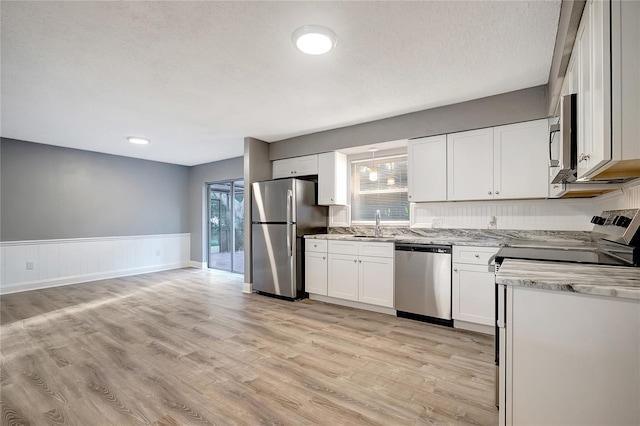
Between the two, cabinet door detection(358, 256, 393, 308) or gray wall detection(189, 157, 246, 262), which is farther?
gray wall detection(189, 157, 246, 262)

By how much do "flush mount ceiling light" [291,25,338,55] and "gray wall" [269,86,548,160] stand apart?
1800 millimetres

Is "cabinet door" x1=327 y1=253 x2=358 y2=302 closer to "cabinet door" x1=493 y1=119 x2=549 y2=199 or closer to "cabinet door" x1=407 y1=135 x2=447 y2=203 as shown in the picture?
"cabinet door" x1=407 y1=135 x2=447 y2=203

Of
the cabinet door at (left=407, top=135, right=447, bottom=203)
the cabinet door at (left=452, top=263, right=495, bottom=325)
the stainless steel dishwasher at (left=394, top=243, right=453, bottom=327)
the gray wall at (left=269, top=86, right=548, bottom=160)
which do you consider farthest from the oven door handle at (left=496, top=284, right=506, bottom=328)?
the gray wall at (left=269, top=86, right=548, bottom=160)

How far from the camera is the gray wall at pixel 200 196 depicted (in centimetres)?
662

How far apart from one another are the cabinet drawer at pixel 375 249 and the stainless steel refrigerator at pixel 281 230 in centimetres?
99

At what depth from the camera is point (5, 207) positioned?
15.6 feet

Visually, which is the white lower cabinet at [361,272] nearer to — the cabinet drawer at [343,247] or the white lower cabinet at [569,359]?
the cabinet drawer at [343,247]

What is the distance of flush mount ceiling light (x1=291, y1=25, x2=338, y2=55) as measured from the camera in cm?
204

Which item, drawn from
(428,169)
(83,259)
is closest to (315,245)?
(428,169)

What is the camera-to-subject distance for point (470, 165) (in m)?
3.37

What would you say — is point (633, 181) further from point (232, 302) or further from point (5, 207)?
point (5, 207)

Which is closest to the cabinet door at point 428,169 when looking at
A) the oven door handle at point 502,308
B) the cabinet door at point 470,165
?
the cabinet door at point 470,165

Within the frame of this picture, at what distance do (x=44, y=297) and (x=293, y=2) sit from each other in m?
5.39

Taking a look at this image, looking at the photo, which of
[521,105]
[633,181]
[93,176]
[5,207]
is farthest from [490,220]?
[5,207]
